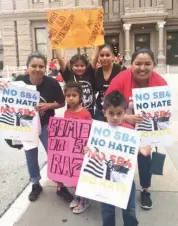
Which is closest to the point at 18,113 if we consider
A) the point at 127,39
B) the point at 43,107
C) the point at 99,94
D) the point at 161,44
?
the point at 43,107

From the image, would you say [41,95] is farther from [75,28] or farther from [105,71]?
[75,28]

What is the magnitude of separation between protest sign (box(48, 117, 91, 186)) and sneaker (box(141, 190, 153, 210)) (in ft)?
2.63

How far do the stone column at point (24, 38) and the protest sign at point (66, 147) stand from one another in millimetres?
25538

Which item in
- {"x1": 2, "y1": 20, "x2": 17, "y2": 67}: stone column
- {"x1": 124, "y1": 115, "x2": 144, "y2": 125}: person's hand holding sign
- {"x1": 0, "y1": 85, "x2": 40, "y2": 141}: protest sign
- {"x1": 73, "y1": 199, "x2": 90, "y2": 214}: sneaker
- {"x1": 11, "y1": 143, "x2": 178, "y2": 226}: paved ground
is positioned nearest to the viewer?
{"x1": 124, "y1": 115, "x2": 144, "y2": 125}: person's hand holding sign

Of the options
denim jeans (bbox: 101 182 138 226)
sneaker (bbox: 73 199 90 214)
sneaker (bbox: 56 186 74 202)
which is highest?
denim jeans (bbox: 101 182 138 226)

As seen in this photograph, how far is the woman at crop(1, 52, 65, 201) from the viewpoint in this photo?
3281 millimetres

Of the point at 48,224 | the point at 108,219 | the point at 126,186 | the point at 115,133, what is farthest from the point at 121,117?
the point at 48,224

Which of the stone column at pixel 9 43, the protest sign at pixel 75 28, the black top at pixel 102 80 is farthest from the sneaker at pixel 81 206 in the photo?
the stone column at pixel 9 43

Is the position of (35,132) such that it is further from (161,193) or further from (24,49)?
(24,49)

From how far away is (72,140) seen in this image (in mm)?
3064

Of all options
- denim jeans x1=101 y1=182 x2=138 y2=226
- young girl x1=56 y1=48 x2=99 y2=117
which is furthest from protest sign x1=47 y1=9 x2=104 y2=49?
denim jeans x1=101 y1=182 x2=138 y2=226

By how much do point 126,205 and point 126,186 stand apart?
159 millimetres

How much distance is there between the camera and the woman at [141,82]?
9.53ft

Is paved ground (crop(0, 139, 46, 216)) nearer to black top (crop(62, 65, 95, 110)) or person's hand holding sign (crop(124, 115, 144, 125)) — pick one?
black top (crop(62, 65, 95, 110))
